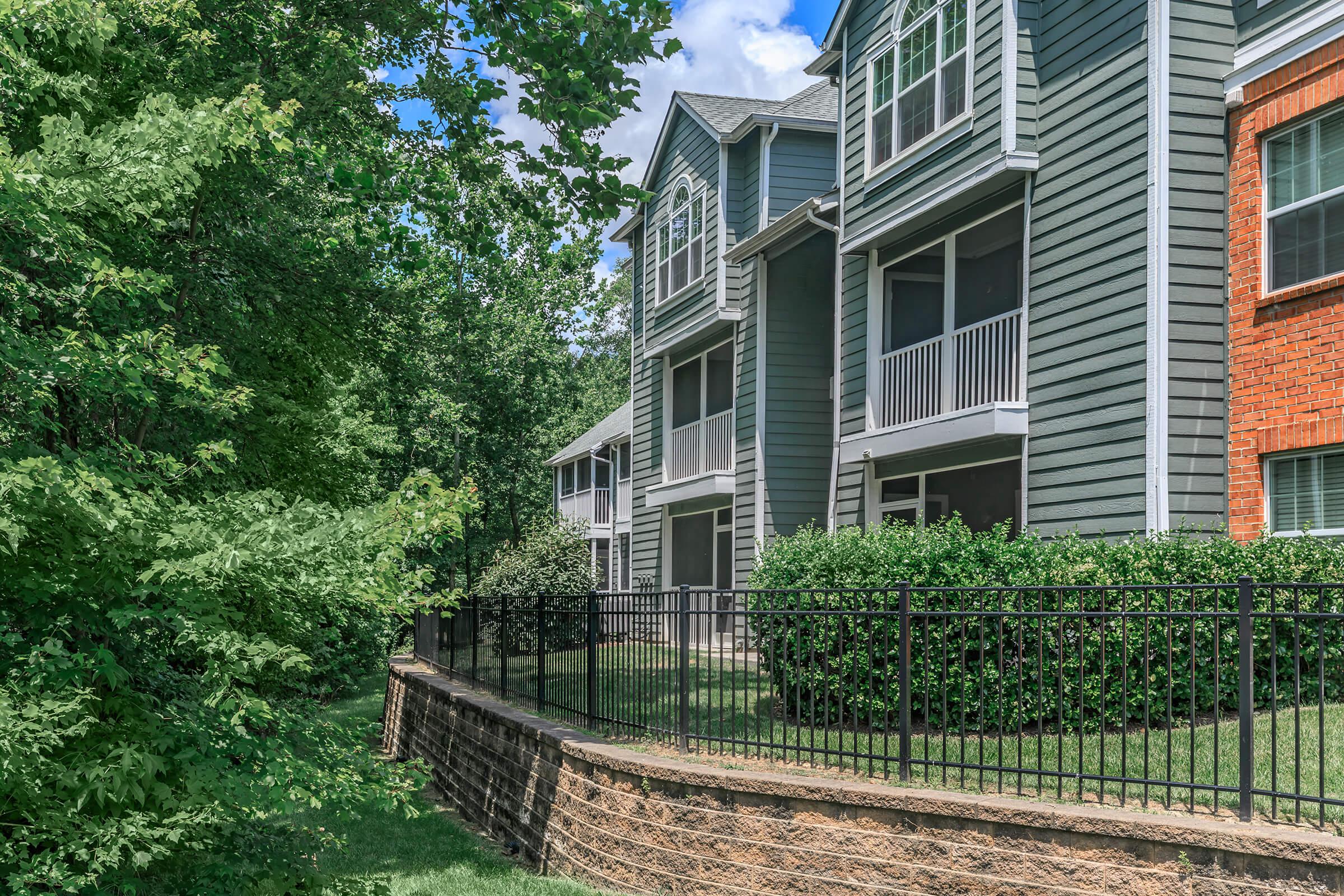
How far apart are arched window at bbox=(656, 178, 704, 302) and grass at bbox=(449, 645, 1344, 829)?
452 inches

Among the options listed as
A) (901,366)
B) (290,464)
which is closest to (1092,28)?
(901,366)

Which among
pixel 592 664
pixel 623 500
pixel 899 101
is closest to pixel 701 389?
pixel 623 500

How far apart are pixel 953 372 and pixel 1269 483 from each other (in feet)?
12.4

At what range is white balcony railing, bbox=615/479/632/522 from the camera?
29217 mm

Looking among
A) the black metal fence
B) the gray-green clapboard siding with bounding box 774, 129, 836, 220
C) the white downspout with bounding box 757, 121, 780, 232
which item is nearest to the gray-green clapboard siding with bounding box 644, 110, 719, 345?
the white downspout with bounding box 757, 121, 780, 232

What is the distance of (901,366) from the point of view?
1384 cm

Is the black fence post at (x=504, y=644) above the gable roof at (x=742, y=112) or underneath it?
underneath

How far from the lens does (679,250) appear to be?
845 inches

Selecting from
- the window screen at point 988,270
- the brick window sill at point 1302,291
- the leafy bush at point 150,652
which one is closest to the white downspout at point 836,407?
the window screen at point 988,270

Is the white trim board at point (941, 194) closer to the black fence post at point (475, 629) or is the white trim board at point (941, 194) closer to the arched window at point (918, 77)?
the arched window at point (918, 77)

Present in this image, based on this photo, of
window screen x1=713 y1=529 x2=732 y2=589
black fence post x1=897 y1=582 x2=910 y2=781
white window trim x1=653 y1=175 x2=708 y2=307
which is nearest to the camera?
black fence post x1=897 y1=582 x2=910 y2=781

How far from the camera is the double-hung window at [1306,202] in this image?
933cm

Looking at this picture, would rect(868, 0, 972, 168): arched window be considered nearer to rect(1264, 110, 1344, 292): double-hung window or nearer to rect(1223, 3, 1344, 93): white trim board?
rect(1223, 3, 1344, 93): white trim board

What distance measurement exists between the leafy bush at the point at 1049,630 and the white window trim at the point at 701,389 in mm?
9695
